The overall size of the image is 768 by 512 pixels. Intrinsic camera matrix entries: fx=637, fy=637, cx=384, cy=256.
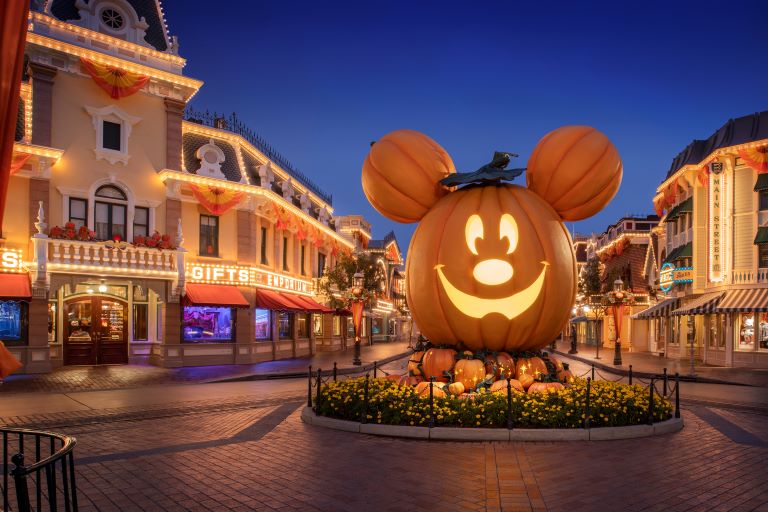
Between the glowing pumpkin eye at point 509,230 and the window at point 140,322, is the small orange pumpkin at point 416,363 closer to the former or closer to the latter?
the glowing pumpkin eye at point 509,230

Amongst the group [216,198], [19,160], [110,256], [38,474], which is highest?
[19,160]

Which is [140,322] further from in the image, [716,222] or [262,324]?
[716,222]

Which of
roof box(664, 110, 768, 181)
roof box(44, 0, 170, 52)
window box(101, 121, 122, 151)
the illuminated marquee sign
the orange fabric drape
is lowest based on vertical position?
the illuminated marquee sign

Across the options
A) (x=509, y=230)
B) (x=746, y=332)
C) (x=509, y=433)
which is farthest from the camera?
(x=746, y=332)

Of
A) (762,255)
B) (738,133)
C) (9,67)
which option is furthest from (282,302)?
(9,67)

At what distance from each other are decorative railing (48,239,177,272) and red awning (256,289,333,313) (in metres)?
4.24

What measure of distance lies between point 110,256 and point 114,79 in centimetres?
650

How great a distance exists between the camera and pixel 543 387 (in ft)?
35.7

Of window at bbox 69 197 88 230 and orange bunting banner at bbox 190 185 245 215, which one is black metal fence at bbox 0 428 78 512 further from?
orange bunting banner at bbox 190 185 245 215

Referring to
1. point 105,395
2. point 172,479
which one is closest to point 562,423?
point 172,479

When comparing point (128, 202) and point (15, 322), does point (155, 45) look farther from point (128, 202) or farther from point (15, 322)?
point (15, 322)

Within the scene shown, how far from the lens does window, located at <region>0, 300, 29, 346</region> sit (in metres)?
20.8

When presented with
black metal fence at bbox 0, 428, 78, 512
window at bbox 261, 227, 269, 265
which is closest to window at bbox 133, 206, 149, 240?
window at bbox 261, 227, 269, 265

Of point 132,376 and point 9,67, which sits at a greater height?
point 9,67
